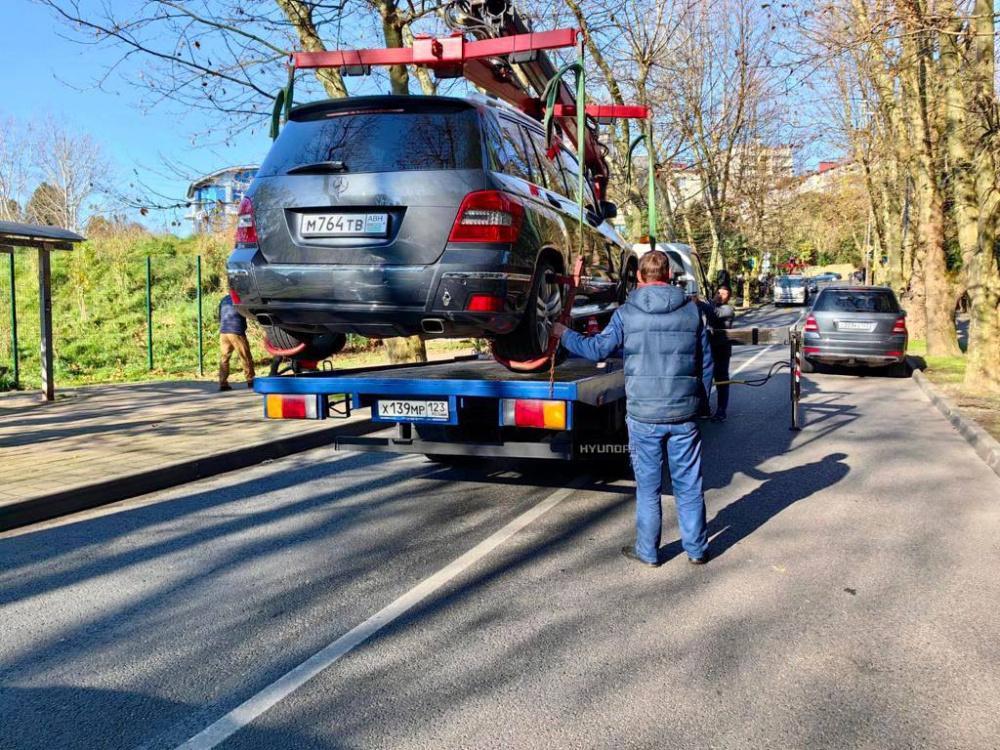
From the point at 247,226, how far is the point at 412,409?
1618 mm

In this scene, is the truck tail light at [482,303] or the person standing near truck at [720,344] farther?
the person standing near truck at [720,344]

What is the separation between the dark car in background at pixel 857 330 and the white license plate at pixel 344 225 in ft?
42.4

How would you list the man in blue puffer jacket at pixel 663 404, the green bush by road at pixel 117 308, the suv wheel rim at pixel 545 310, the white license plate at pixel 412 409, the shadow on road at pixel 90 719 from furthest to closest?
the green bush by road at pixel 117 308, the suv wheel rim at pixel 545 310, the white license plate at pixel 412 409, the man in blue puffer jacket at pixel 663 404, the shadow on road at pixel 90 719

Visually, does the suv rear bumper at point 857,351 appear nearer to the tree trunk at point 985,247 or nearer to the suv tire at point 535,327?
the tree trunk at point 985,247

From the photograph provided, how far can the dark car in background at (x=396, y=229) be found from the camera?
524cm

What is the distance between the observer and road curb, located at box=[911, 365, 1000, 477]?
8.11 m

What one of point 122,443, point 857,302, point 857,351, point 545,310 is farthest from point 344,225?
point 857,302

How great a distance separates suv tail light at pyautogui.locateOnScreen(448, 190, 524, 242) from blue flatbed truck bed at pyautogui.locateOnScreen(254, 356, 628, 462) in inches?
35.7

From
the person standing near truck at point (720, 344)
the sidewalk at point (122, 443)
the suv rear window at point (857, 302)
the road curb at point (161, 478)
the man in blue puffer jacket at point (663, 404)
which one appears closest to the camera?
the man in blue puffer jacket at point (663, 404)

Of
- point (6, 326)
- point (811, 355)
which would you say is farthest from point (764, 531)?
point (6, 326)

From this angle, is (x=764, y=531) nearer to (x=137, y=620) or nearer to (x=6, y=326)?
(x=137, y=620)

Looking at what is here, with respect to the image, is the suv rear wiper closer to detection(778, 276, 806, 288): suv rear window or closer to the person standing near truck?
the person standing near truck

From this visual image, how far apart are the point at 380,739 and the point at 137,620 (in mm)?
1836

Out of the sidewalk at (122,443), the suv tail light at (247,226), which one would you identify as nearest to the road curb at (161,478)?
the sidewalk at (122,443)
